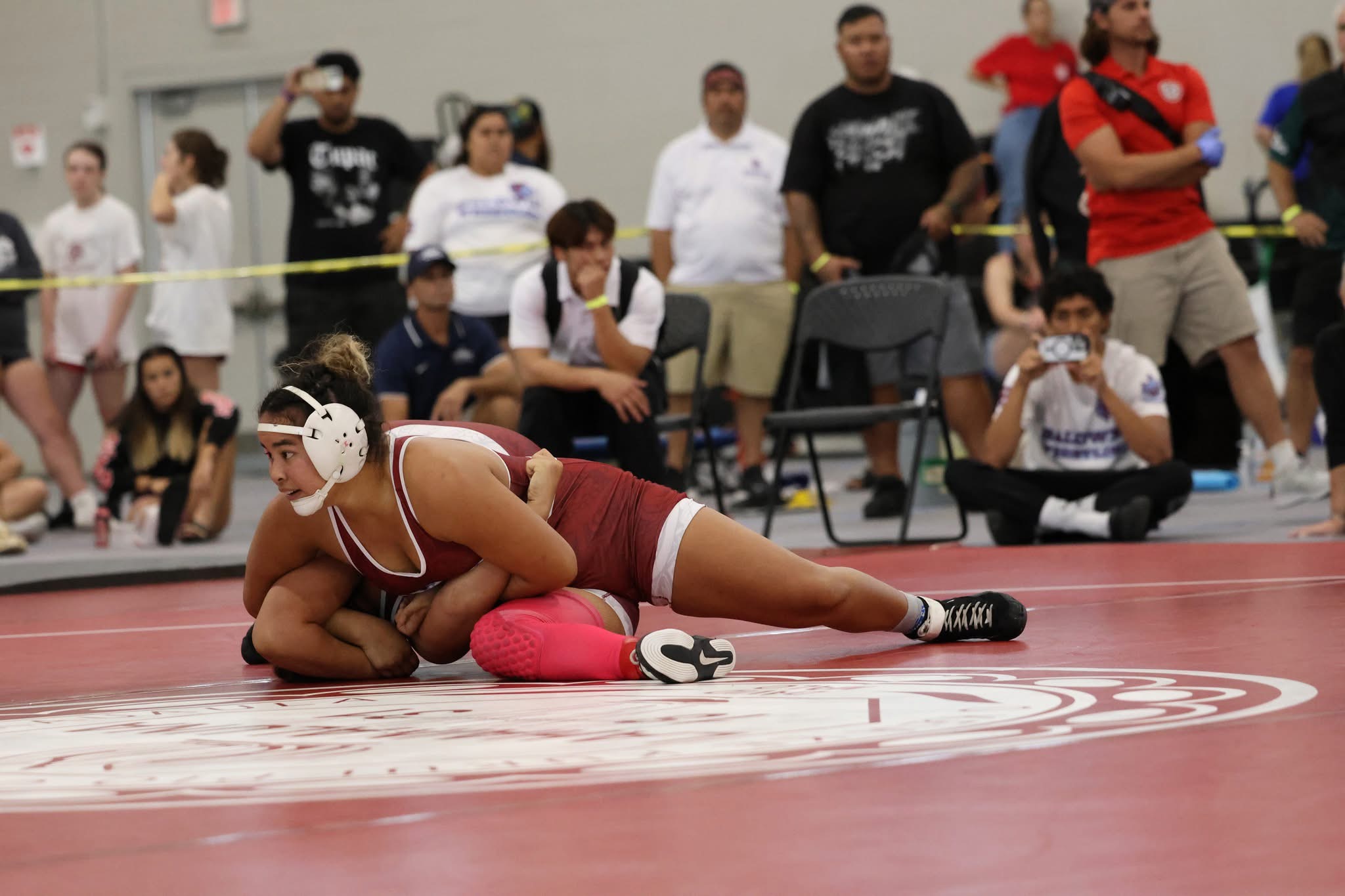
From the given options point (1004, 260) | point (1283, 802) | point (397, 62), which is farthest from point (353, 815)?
point (397, 62)

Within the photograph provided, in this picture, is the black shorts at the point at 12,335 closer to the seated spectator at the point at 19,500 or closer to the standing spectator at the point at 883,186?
the seated spectator at the point at 19,500

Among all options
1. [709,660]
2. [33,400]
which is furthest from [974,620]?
[33,400]

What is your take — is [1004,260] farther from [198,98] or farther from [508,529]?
[198,98]

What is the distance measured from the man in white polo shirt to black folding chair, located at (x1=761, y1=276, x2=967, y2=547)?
32.2 inches

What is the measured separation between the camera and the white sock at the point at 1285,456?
638 cm

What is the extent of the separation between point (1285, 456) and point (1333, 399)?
31.9 inches

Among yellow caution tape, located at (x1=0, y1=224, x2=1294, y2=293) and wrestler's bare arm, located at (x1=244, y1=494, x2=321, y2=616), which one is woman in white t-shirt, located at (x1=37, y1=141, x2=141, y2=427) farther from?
wrestler's bare arm, located at (x1=244, y1=494, x2=321, y2=616)

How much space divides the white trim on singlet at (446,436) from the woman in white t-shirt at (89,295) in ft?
17.0

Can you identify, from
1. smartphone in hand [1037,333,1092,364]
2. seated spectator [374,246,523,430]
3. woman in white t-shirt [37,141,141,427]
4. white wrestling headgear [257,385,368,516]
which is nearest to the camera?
white wrestling headgear [257,385,368,516]

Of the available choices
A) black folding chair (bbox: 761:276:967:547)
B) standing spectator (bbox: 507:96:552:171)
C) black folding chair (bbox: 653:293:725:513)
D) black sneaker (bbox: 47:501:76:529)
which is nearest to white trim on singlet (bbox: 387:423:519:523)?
black folding chair (bbox: 761:276:967:547)

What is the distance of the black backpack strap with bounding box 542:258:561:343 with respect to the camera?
6227 millimetres

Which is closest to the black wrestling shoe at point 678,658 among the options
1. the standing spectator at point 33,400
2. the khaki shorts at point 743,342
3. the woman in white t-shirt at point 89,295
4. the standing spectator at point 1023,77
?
the khaki shorts at point 743,342

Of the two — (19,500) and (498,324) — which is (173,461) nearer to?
(19,500)

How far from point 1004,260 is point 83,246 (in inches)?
171
